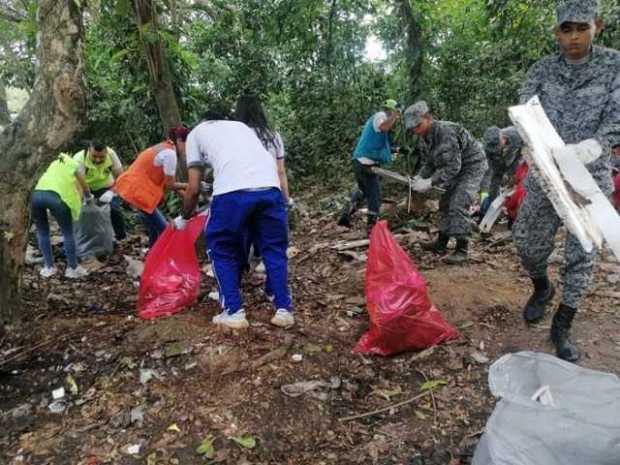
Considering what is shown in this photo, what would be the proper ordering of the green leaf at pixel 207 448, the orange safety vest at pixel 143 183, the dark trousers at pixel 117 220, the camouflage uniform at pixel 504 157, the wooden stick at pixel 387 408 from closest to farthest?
1. the green leaf at pixel 207 448
2. the wooden stick at pixel 387 408
3. the orange safety vest at pixel 143 183
4. the camouflage uniform at pixel 504 157
5. the dark trousers at pixel 117 220

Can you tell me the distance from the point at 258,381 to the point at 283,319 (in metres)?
0.60

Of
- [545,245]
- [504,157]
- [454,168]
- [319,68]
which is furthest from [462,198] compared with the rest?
[319,68]

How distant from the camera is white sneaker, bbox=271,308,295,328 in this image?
319cm

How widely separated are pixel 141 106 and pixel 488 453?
23.4 ft

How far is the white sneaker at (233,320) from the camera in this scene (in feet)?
10.2

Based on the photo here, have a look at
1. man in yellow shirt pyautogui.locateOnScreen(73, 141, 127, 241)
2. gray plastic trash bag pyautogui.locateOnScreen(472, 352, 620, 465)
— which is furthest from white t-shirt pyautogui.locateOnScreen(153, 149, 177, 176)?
gray plastic trash bag pyautogui.locateOnScreen(472, 352, 620, 465)

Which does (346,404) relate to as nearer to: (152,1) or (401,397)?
(401,397)

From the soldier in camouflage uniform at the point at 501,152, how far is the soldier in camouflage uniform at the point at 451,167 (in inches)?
23.8

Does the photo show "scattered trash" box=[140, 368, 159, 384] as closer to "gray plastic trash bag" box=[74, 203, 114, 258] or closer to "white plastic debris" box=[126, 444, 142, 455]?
"white plastic debris" box=[126, 444, 142, 455]

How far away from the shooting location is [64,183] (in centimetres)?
455

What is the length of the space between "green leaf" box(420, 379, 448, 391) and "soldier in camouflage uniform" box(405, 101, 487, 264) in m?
2.06

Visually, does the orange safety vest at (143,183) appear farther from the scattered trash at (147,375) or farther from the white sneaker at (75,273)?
the scattered trash at (147,375)

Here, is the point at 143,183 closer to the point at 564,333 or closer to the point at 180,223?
the point at 180,223

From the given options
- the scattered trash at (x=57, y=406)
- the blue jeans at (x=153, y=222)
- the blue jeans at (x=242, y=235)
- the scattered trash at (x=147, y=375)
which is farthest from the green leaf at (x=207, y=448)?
the blue jeans at (x=153, y=222)
